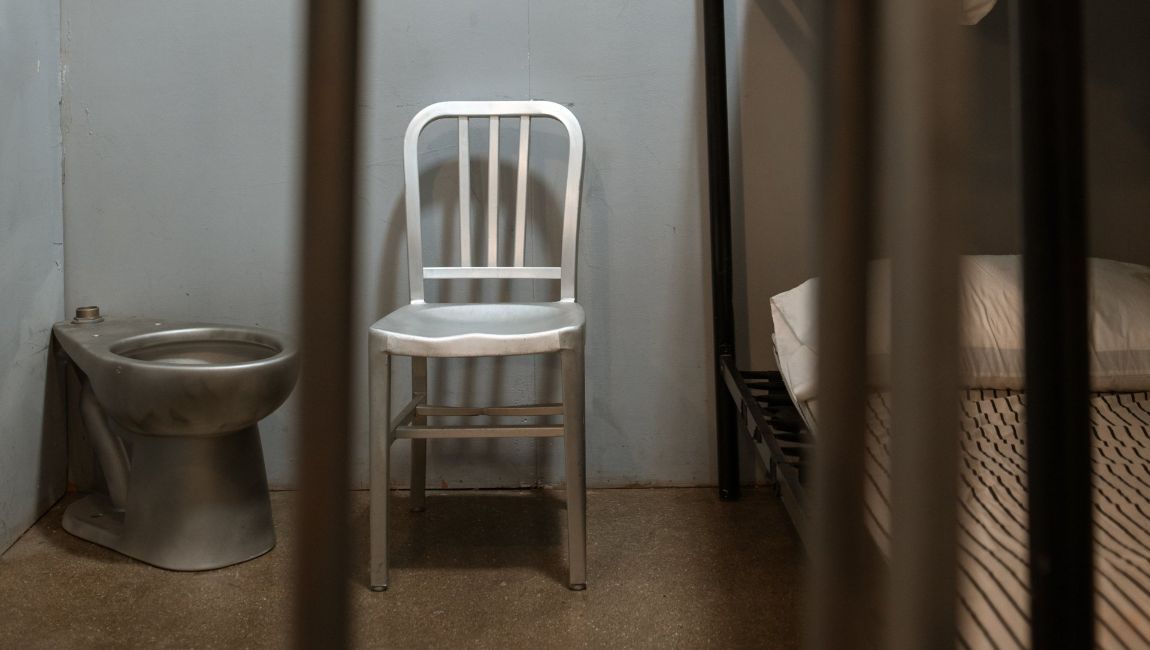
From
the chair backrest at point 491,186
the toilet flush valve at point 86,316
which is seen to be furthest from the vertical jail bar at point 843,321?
the toilet flush valve at point 86,316

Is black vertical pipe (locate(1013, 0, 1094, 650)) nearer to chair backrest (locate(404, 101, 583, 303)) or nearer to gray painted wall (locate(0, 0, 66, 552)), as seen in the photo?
chair backrest (locate(404, 101, 583, 303))

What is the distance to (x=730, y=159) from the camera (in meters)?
1.93

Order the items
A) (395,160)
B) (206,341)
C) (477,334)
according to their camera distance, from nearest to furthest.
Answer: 1. (477,334)
2. (206,341)
3. (395,160)

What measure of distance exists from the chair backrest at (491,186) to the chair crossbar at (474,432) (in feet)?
1.07

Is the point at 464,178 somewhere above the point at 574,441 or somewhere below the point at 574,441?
above

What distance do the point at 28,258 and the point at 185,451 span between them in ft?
1.76

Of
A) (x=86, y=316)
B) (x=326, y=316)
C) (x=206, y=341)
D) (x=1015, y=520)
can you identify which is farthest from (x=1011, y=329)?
(x=86, y=316)

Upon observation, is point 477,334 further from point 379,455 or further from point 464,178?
point 464,178

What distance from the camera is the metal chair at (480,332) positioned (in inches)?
56.2

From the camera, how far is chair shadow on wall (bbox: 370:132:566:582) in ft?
6.05

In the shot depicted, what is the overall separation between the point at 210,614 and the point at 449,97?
107cm

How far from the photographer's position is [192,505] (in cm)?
155

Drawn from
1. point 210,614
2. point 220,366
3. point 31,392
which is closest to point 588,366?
point 220,366

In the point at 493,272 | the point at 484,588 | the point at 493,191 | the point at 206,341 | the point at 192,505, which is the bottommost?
the point at 484,588
